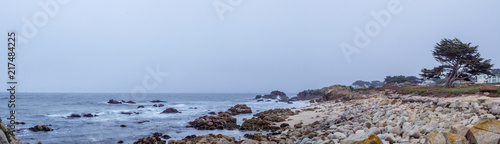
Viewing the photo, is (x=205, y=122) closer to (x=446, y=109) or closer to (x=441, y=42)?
(x=446, y=109)

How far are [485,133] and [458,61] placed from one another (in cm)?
3037

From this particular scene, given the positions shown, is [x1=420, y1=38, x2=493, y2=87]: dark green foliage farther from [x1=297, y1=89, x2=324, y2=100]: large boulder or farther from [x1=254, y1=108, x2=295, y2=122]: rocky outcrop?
[x1=297, y1=89, x2=324, y2=100]: large boulder

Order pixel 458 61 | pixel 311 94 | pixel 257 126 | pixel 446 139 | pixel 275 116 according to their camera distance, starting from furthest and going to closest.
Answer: pixel 311 94, pixel 458 61, pixel 275 116, pixel 257 126, pixel 446 139

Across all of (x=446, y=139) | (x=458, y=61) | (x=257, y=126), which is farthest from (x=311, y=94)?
(x=446, y=139)

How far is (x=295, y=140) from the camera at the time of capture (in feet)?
36.0

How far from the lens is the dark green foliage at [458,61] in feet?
93.7

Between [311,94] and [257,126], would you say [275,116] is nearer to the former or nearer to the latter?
[257,126]

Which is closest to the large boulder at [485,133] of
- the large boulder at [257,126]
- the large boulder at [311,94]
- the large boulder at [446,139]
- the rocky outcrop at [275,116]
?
the large boulder at [446,139]

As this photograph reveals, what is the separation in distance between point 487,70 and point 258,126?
26.4 metres

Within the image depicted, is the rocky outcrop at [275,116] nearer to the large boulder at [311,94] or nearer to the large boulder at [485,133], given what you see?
the large boulder at [485,133]

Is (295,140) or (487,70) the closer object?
(295,140)

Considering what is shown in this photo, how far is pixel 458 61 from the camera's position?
29.5 meters

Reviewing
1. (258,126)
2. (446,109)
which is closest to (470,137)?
(446,109)

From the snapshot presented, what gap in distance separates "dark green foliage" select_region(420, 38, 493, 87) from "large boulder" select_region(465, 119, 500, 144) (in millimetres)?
29382
